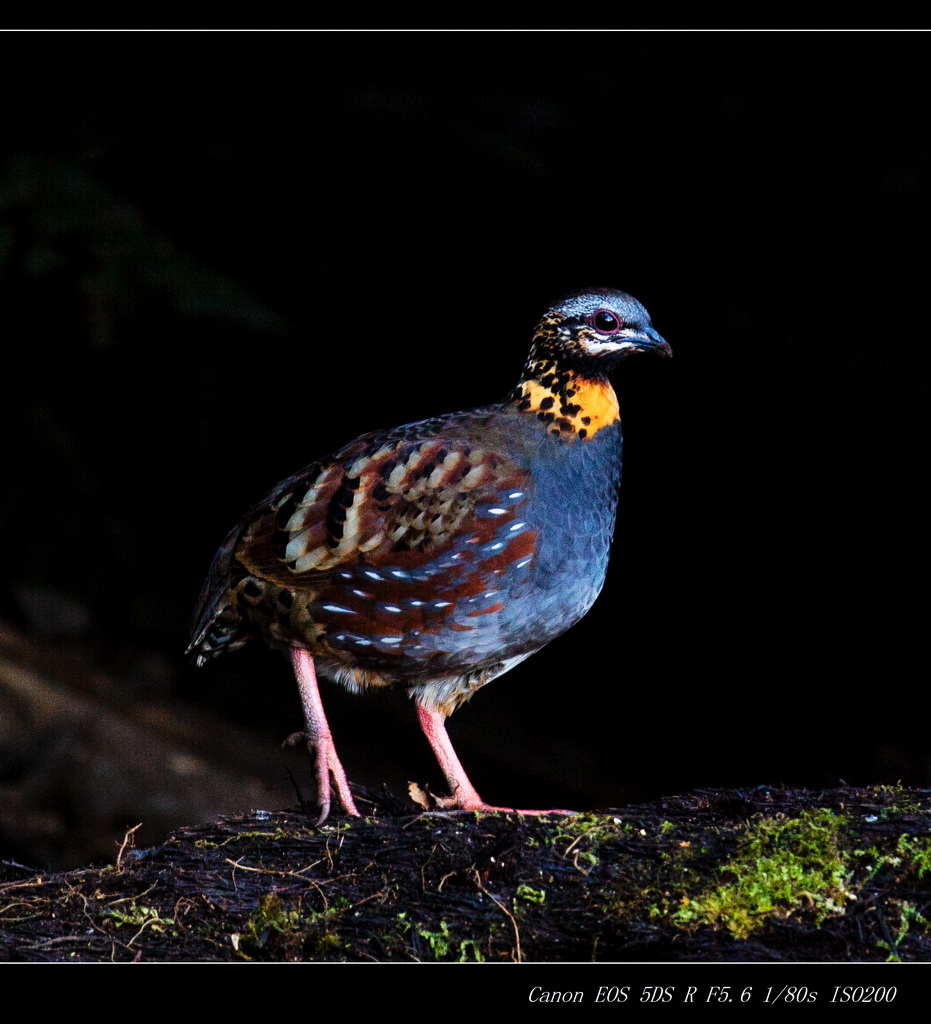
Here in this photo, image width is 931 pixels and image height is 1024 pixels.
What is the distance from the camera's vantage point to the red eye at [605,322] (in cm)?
536

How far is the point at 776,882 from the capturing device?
3.94 metres

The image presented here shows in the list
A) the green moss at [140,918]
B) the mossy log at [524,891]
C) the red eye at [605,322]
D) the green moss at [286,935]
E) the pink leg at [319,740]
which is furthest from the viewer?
the red eye at [605,322]

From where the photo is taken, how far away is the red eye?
17.6ft

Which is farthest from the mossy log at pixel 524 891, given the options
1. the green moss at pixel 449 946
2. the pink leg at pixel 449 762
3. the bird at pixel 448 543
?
the pink leg at pixel 449 762

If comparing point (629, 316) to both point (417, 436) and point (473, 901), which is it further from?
point (473, 901)

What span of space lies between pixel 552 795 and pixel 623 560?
189 centimetres

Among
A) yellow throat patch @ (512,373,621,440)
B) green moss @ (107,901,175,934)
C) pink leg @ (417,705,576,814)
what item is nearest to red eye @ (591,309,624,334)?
yellow throat patch @ (512,373,621,440)

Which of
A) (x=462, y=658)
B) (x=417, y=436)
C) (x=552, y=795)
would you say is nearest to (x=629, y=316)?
(x=417, y=436)

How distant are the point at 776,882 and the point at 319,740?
6.78 feet

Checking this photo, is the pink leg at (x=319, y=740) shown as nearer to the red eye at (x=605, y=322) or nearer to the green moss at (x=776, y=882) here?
the green moss at (x=776, y=882)

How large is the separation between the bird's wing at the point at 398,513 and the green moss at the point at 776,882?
153 centimetres

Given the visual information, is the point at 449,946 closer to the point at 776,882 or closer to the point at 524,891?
the point at 524,891

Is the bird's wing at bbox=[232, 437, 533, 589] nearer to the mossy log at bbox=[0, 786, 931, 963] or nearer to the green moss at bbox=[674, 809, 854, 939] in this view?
the mossy log at bbox=[0, 786, 931, 963]

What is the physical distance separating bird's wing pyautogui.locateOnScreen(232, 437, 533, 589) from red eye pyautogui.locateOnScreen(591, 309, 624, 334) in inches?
28.1
